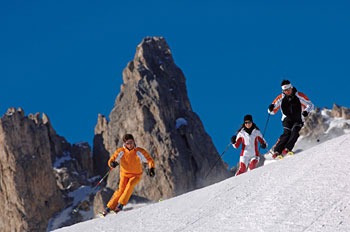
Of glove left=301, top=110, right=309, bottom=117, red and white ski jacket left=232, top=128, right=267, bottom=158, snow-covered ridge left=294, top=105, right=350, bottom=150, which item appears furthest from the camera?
snow-covered ridge left=294, top=105, right=350, bottom=150

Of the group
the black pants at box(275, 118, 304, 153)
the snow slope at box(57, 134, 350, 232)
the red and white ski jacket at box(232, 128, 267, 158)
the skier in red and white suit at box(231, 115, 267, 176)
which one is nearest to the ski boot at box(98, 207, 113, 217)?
the snow slope at box(57, 134, 350, 232)

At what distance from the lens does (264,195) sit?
847 cm

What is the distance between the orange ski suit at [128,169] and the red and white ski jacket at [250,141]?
10.4ft

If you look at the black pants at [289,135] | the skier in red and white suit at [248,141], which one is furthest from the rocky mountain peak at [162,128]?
the black pants at [289,135]

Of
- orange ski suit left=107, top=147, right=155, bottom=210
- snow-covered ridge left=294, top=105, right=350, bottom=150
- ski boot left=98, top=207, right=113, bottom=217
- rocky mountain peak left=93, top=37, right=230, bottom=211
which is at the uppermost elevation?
snow-covered ridge left=294, top=105, right=350, bottom=150

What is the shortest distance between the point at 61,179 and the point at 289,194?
87189 mm

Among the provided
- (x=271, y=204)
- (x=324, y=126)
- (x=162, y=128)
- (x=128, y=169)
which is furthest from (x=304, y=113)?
(x=324, y=126)

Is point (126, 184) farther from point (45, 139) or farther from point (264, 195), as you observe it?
point (45, 139)

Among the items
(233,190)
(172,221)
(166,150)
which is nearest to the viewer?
(172,221)

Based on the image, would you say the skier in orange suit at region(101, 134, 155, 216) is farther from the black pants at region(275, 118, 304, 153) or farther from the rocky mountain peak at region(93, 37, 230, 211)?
the rocky mountain peak at region(93, 37, 230, 211)

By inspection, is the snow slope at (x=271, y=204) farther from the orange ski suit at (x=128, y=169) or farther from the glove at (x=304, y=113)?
the glove at (x=304, y=113)

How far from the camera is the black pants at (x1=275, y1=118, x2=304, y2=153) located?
13492 mm

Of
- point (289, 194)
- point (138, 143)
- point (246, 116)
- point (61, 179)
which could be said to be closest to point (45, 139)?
point (61, 179)

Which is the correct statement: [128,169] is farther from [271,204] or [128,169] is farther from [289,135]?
[271,204]
